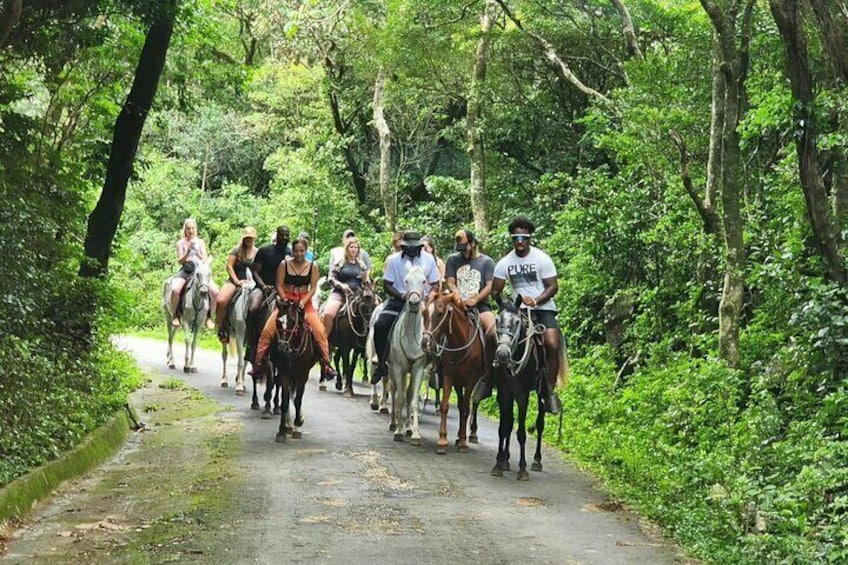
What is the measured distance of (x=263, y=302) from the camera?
15812mm

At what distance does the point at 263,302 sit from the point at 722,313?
6.49 metres

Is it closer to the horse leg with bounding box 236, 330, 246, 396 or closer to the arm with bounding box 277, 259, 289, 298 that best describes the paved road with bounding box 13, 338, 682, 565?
the arm with bounding box 277, 259, 289, 298

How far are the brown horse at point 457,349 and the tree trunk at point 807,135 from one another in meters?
4.07

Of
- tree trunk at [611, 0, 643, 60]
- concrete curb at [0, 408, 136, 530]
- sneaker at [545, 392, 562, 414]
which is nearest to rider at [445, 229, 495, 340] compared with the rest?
sneaker at [545, 392, 562, 414]

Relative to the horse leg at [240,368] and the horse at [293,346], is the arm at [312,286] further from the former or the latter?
the horse leg at [240,368]

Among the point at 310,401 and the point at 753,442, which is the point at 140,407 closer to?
the point at 310,401

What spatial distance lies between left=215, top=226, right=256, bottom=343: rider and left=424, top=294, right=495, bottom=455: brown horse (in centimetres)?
507

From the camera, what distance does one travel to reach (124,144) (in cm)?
1597

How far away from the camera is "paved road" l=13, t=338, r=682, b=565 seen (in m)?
7.94

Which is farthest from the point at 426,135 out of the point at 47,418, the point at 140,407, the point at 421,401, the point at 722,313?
the point at 47,418

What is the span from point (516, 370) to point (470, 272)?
230 cm

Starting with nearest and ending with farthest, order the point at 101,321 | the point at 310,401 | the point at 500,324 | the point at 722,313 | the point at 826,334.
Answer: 1. the point at 826,334
2. the point at 500,324
3. the point at 722,313
4. the point at 101,321
5. the point at 310,401

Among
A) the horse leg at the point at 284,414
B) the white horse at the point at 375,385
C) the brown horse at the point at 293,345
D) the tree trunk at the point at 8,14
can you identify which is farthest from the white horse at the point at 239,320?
the tree trunk at the point at 8,14

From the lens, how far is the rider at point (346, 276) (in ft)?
59.9
